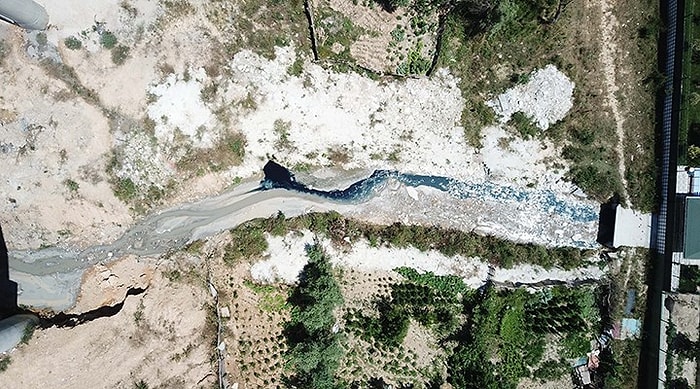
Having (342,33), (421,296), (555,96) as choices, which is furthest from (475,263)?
(342,33)

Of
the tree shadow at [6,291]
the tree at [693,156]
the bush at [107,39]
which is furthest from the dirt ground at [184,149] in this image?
the tree at [693,156]

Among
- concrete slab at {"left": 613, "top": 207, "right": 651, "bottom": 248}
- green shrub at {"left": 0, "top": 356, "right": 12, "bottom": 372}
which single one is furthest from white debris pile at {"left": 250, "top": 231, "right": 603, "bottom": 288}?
green shrub at {"left": 0, "top": 356, "right": 12, "bottom": 372}

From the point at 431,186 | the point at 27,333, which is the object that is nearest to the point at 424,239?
the point at 431,186

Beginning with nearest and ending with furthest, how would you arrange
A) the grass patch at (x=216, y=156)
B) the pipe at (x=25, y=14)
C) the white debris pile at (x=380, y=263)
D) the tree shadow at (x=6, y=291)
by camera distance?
1. the pipe at (x=25, y=14)
2. the grass patch at (x=216, y=156)
3. the tree shadow at (x=6, y=291)
4. the white debris pile at (x=380, y=263)

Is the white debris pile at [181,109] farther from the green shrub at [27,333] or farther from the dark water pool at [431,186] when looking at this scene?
the green shrub at [27,333]

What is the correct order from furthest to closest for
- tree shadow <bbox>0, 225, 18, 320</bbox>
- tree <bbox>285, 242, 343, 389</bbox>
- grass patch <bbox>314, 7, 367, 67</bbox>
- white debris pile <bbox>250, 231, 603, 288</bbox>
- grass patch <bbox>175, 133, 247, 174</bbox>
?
white debris pile <bbox>250, 231, 603, 288</bbox>
tree shadow <bbox>0, 225, 18, 320</bbox>
grass patch <bbox>175, 133, 247, 174</bbox>
grass patch <bbox>314, 7, 367, 67</bbox>
tree <bbox>285, 242, 343, 389</bbox>

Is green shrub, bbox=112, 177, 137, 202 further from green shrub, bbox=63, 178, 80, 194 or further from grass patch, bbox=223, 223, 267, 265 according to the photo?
grass patch, bbox=223, 223, 267, 265
